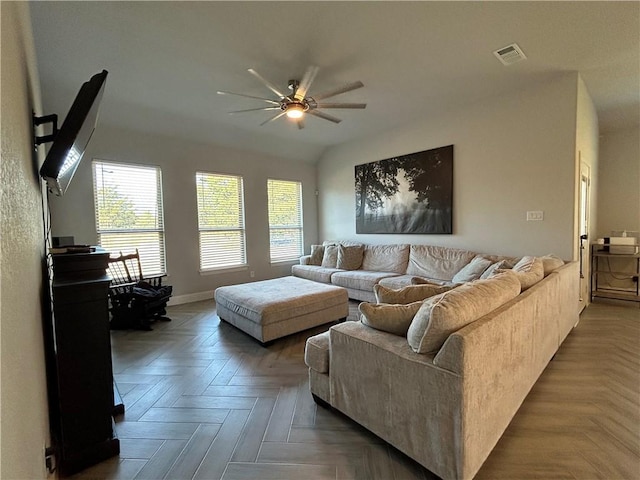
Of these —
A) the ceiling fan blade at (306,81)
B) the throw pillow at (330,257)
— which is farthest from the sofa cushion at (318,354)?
the throw pillow at (330,257)

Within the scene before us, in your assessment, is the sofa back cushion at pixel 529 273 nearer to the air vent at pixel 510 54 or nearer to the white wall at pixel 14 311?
the air vent at pixel 510 54

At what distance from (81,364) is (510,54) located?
160 inches

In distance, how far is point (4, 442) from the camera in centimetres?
69

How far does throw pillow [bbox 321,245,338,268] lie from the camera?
208 inches

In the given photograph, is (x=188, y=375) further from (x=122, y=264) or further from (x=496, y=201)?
(x=496, y=201)

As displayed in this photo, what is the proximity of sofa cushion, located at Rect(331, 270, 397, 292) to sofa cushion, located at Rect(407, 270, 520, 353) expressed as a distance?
8.79 ft

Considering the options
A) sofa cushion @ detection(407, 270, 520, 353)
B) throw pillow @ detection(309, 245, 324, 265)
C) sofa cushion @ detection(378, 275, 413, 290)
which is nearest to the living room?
throw pillow @ detection(309, 245, 324, 265)

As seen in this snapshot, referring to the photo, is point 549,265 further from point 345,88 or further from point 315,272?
point 315,272

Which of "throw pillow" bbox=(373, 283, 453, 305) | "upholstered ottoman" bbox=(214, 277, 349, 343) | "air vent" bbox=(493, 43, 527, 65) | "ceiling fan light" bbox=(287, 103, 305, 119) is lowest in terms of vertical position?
"upholstered ottoman" bbox=(214, 277, 349, 343)

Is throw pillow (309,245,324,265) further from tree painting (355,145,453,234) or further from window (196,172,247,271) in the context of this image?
window (196,172,247,271)

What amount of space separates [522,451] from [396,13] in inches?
116

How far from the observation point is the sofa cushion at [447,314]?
4.42 feet

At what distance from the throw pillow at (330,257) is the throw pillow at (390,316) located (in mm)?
3462

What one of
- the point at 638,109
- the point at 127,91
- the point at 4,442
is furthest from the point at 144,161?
the point at 638,109
